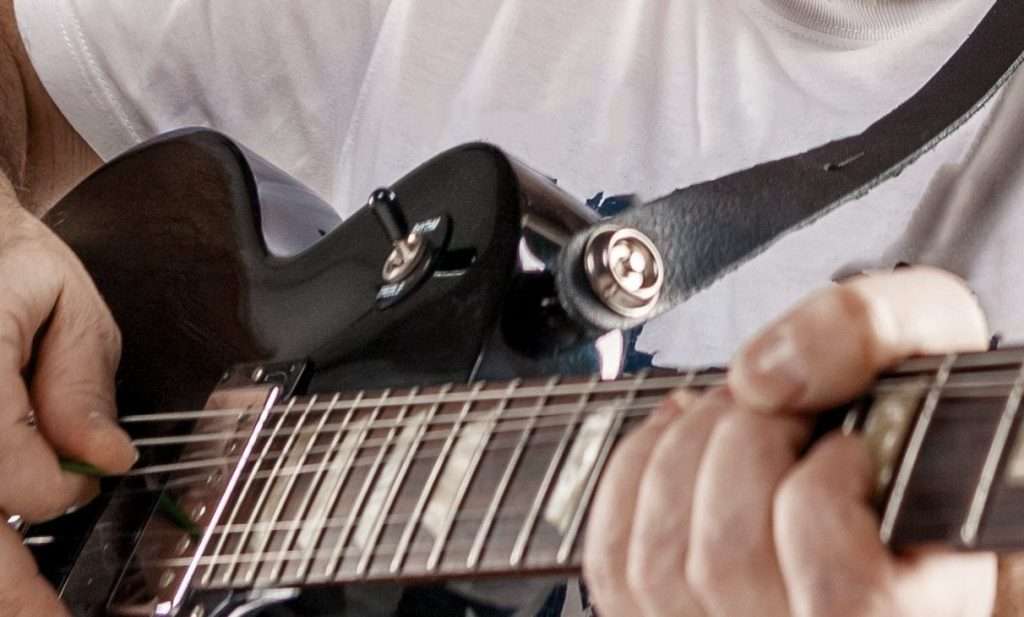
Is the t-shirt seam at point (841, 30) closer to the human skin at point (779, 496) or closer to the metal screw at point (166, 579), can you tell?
the human skin at point (779, 496)

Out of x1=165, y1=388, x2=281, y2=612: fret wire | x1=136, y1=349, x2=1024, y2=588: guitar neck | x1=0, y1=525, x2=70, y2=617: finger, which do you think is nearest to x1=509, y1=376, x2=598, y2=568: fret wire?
x1=136, y1=349, x2=1024, y2=588: guitar neck

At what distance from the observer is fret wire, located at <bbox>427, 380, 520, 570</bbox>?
0.46 metres

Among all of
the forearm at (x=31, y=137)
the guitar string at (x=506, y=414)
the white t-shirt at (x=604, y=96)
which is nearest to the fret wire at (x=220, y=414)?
the guitar string at (x=506, y=414)

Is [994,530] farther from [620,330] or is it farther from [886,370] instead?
[620,330]

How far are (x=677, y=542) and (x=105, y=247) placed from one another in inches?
21.7

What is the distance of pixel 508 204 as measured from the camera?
0.60 m

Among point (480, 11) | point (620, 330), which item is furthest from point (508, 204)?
point (480, 11)

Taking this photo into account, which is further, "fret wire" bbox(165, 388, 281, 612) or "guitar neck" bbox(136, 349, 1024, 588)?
"fret wire" bbox(165, 388, 281, 612)

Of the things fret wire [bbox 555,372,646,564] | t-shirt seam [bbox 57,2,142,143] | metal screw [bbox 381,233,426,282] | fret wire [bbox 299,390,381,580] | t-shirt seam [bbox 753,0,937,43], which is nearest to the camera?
fret wire [bbox 555,372,646,564]

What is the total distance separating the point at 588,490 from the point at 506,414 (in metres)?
0.07

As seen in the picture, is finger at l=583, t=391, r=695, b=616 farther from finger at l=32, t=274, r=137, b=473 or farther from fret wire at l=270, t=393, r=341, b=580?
finger at l=32, t=274, r=137, b=473

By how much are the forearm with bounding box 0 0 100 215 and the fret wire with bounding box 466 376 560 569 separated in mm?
634

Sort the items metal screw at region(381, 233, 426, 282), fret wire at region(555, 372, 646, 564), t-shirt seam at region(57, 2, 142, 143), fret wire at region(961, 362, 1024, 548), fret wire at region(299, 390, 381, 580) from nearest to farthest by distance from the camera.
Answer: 1. fret wire at region(961, 362, 1024, 548)
2. fret wire at region(555, 372, 646, 564)
3. fret wire at region(299, 390, 381, 580)
4. metal screw at region(381, 233, 426, 282)
5. t-shirt seam at region(57, 2, 142, 143)

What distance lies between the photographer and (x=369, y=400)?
1.80 ft
